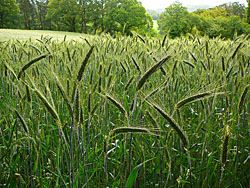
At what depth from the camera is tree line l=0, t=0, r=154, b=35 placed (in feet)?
169

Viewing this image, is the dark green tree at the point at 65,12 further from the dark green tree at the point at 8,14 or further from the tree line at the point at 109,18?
the dark green tree at the point at 8,14

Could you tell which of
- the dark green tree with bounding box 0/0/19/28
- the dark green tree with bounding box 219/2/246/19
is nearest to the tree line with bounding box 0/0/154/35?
the dark green tree with bounding box 0/0/19/28

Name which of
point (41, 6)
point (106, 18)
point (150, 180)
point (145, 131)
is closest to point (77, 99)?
point (145, 131)

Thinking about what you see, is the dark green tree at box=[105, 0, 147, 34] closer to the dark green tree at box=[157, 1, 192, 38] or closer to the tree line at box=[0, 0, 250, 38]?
the tree line at box=[0, 0, 250, 38]

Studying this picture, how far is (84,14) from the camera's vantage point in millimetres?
55719

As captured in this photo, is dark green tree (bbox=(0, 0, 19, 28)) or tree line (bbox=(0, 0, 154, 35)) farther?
tree line (bbox=(0, 0, 154, 35))

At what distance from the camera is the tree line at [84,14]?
51.7 meters

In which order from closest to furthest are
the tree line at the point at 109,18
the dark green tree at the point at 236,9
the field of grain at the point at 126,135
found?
the field of grain at the point at 126,135
the tree line at the point at 109,18
the dark green tree at the point at 236,9

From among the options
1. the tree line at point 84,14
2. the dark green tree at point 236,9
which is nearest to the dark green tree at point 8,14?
the tree line at point 84,14

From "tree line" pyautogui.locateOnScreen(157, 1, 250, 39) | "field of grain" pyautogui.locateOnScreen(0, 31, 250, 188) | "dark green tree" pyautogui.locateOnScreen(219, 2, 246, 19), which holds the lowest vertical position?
"field of grain" pyautogui.locateOnScreen(0, 31, 250, 188)

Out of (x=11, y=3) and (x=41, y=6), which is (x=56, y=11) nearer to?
(x=11, y=3)

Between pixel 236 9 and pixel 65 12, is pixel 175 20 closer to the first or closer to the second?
pixel 65 12

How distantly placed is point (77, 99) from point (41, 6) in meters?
75.7

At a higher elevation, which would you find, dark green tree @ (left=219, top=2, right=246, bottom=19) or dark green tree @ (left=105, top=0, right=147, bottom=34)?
dark green tree @ (left=219, top=2, right=246, bottom=19)
